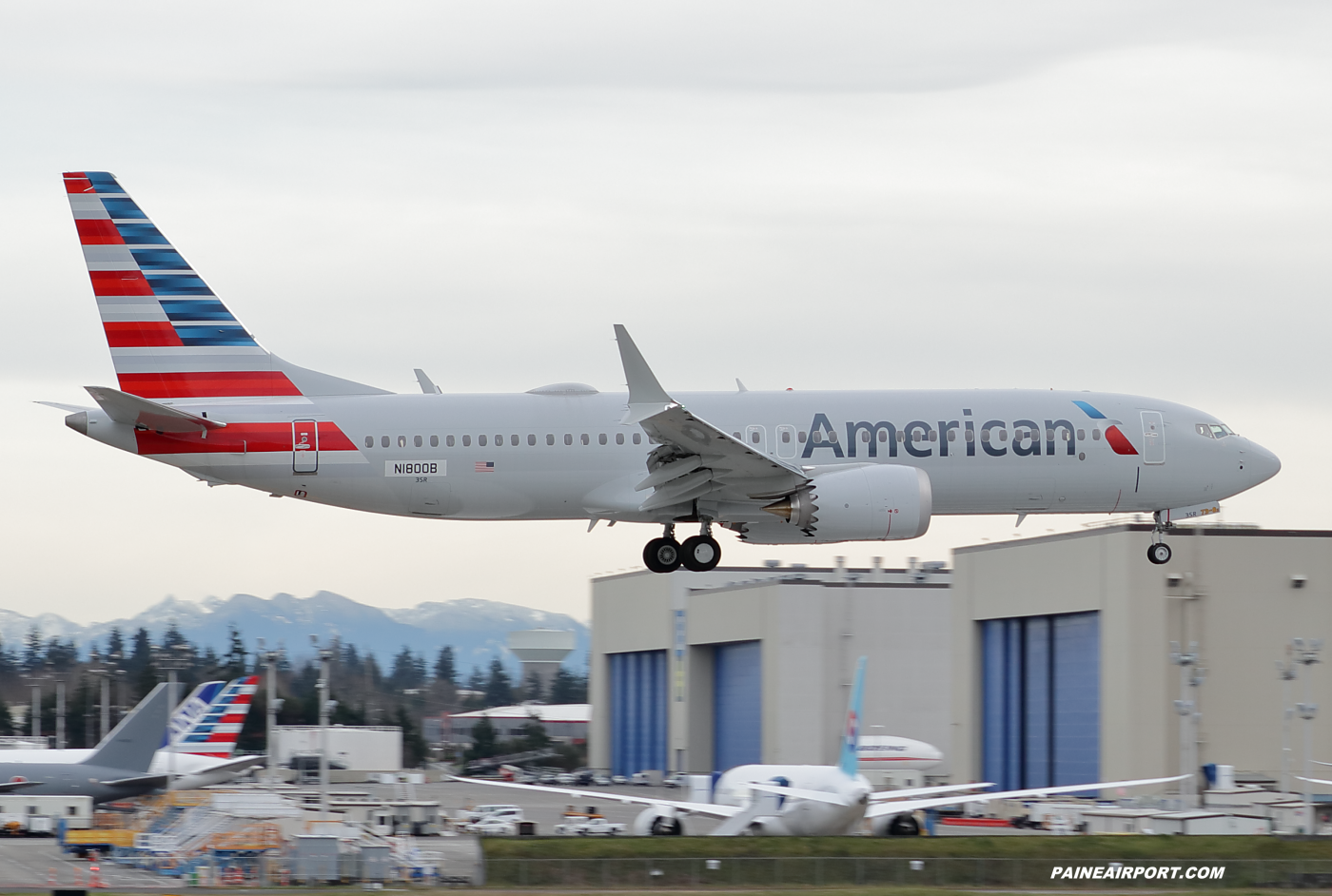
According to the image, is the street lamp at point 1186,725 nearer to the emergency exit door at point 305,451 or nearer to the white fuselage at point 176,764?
the emergency exit door at point 305,451

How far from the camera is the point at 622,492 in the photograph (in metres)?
43.4

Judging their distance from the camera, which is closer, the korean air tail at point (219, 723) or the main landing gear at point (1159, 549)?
the main landing gear at point (1159, 549)

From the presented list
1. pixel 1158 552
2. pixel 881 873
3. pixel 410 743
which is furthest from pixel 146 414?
pixel 410 743

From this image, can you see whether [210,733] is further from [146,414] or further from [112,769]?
[146,414]

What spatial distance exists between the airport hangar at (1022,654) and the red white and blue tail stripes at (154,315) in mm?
44861

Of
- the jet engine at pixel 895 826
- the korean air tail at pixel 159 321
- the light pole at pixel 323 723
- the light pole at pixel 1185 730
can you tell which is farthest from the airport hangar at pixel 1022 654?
the korean air tail at pixel 159 321

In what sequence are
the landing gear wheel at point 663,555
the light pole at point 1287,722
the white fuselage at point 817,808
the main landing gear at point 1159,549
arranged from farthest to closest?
the light pole at point 1287,722 < the white fuselage at point 817,808 < the main landing gear at point 1159,549 < the landing gear wheel at point 663,555

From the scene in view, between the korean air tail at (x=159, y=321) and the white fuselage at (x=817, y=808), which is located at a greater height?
the korean air tail at (x=159, y=321)

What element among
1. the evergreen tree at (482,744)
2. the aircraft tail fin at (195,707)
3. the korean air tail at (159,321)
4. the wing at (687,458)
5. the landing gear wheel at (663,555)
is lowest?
the evergreen tree at (482,744)

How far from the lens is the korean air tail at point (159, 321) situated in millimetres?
44750

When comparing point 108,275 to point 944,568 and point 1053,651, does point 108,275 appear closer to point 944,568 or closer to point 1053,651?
point 1053,651

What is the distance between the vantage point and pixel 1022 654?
281ft

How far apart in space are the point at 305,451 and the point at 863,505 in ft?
47.2

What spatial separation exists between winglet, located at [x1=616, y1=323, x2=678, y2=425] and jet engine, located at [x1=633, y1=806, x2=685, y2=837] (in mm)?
22501
